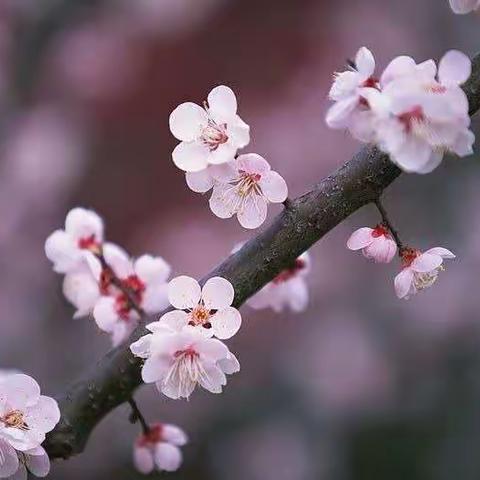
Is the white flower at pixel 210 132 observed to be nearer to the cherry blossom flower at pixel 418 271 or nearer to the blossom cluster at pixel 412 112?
the blossom cluster at pixel 412 112

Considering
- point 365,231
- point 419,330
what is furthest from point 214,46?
point 365,231

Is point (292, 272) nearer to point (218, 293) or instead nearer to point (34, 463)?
point (218, 293)

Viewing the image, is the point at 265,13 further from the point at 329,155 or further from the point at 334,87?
the point at 334,87

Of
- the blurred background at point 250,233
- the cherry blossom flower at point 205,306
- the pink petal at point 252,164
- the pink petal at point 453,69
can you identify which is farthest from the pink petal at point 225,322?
the blurred background at point 250,233

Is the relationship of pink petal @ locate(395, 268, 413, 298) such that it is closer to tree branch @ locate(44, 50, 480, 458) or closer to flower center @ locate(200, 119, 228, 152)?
tree branch @ locate(44, 50, 480, 458)

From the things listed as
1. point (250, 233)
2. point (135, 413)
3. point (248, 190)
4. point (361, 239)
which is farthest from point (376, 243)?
point (250, 233)

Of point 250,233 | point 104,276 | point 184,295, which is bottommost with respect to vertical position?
point 184,295
